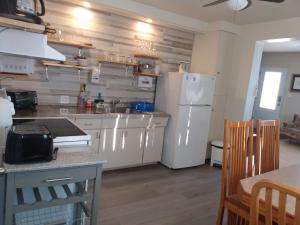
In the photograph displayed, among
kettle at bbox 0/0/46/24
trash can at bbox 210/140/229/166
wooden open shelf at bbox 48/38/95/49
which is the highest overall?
wooden open shelf at bbox 48/38/95/49

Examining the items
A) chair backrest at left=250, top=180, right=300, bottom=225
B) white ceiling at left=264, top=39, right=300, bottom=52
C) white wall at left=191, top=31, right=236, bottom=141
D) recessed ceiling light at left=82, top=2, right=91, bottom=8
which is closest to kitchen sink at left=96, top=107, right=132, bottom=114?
recessed ceiling light at left=82, top=2, right=91, bottom=8

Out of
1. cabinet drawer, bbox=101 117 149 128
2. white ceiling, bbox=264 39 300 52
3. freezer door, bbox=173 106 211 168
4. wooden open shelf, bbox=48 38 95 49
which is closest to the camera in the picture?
wooden open shelf, bbox=48 38 95 49

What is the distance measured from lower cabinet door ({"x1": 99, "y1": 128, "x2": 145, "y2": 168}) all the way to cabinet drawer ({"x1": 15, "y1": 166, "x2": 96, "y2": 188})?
1845mm

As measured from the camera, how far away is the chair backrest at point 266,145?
2170 millimetres

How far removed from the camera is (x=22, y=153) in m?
1.35

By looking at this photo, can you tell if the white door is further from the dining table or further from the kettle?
the kettle

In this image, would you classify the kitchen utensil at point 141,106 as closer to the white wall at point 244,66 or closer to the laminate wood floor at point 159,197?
the laminate wood floor at point 159,197

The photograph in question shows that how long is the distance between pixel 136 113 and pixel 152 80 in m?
0.77

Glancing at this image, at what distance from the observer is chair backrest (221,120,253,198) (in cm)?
194

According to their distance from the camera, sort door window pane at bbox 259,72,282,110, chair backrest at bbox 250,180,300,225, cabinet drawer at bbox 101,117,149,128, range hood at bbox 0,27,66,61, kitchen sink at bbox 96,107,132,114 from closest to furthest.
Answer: chair backrest at bbox 250,180,300,225
range hood at bbox 0,27,66,61
cabinet drawer at bbox 101,117,149,128
kitchen sink at bbox 96,107,132,114
door window pane at bbox 259,72,282,110

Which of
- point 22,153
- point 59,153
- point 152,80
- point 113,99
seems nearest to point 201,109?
point 152,80

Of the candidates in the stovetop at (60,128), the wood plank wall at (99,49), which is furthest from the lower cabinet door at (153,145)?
the stovetop at (60,128)

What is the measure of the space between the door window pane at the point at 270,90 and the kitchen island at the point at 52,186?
24.1ft

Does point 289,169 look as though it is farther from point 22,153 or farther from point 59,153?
point 22,153
